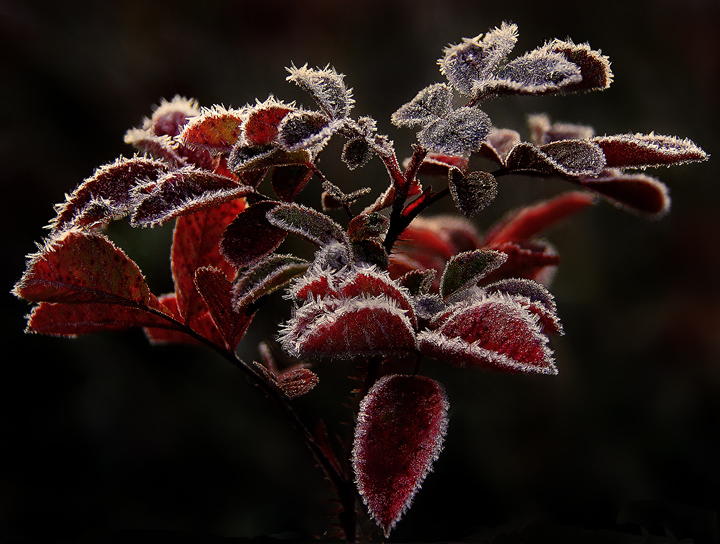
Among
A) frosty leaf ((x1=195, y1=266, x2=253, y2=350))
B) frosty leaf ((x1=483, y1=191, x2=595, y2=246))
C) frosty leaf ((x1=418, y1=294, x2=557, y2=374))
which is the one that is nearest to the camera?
frosty leaf ((x1=418, y1=294, x2=557, y2=374))

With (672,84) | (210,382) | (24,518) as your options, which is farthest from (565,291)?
(24,518)

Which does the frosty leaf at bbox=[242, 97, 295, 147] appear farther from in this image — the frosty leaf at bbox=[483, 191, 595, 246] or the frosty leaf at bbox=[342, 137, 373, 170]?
the frosty leaf at bbox=[483, 191, 595, 246]

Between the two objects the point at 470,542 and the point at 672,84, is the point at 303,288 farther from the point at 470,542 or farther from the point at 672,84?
the point at 672,84

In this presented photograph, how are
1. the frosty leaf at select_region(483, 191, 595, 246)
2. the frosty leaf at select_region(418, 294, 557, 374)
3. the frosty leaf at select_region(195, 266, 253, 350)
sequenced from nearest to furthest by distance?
the frosty leaf at select_region(418, 294, 557, 374), the frosty leaf at select_region(195, 266, 253, 350), the frosty leaf at select_region(483, 191, 595, 246)

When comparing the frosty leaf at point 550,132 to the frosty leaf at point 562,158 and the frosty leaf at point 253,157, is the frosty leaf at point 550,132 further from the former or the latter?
the frosty leaf at point 253,157

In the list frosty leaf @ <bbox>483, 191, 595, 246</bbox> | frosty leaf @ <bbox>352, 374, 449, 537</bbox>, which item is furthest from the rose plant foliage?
frosty leaf @ <bbox>483, 191, 595, 246</bbox>

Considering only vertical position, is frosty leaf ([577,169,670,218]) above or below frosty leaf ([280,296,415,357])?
above

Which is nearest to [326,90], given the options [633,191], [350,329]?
[350,329]

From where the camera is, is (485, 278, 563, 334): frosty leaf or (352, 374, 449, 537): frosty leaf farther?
(485, 278, 563, 334): frosty leaf
